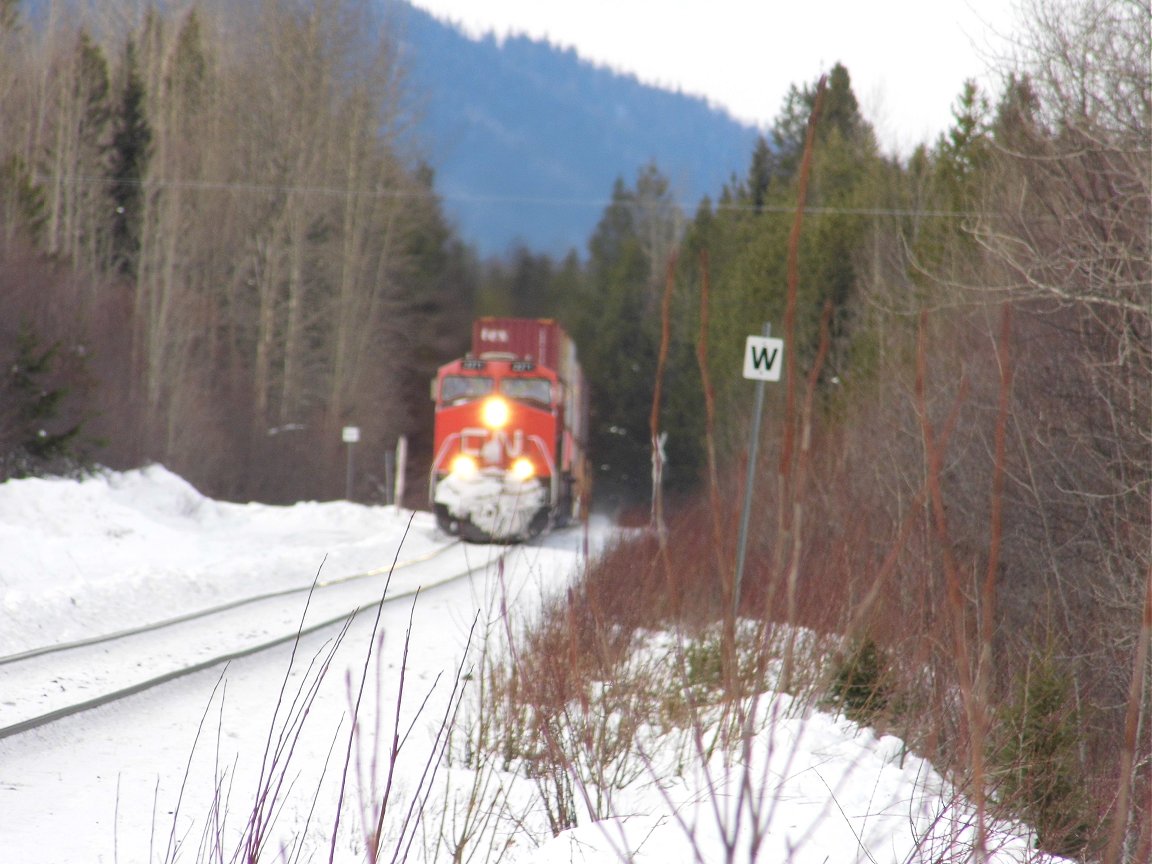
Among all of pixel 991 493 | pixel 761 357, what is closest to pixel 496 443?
pixel 761 357

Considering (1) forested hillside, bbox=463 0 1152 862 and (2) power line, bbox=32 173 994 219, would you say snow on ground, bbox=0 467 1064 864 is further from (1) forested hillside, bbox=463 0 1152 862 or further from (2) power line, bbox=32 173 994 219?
(2) power line, bbox=32 173 994 219

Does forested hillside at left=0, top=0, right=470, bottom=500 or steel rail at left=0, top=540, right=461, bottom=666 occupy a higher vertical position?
forested hillside at left=0, top=0, right=470, bottom=500

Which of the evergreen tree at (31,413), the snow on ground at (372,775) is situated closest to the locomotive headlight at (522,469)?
the snow on ground at (372,775)

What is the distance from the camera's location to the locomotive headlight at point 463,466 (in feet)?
73.2

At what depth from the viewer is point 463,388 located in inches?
909

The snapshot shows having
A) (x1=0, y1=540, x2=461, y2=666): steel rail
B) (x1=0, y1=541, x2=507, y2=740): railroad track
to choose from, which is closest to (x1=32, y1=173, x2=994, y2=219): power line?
(x1=0, y1=540, x2=461, y2=666): steel rail

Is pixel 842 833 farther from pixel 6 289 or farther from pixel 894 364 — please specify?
pixel 6 289

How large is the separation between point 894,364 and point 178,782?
11891 mm

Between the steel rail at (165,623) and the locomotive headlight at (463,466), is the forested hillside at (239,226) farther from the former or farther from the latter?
the steel rail at (165,623)

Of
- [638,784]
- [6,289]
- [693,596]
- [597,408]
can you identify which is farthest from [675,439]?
[638,784]

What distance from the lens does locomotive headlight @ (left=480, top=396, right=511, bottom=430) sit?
2239 centimetres

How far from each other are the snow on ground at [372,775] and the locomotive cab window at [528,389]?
316 inches

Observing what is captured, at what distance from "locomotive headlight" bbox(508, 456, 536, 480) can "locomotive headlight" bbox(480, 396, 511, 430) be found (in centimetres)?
77

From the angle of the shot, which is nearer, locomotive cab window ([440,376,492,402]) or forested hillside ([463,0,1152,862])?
forested hillside ([463,0,1152,862])
